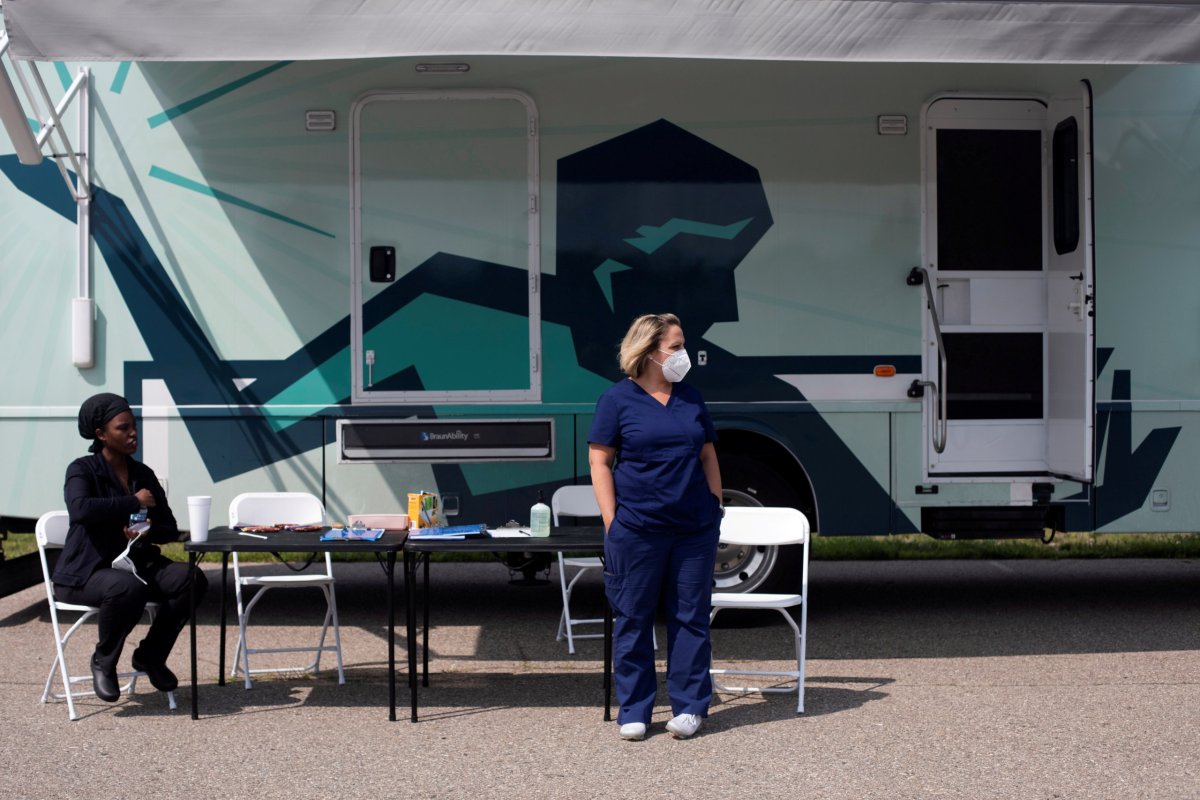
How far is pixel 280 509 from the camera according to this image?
5.95 m

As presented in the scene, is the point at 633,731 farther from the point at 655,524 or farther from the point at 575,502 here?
the point at 575,502

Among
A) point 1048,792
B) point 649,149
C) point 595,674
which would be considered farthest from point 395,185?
point 1048,792

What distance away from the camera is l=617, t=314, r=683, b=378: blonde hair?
490 cm

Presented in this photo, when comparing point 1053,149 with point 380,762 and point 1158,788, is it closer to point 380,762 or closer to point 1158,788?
point 1158,788

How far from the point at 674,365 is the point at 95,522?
2327 millimetres

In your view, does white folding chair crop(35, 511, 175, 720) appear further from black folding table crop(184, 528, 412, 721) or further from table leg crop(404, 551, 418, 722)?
table leg crop(404, 551, 418, 722)

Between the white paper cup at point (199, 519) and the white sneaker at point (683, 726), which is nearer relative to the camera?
the white sneaker at point (683, 726)

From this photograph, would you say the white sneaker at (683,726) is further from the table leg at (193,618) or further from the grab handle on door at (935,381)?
the grab handle on door at (935,381)

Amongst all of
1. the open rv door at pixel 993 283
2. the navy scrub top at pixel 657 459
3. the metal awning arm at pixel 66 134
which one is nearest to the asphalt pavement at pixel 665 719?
the navy scrub top at pixel 657 459

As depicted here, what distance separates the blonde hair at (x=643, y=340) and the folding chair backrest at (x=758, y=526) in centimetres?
87

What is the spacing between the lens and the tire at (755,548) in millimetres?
6648

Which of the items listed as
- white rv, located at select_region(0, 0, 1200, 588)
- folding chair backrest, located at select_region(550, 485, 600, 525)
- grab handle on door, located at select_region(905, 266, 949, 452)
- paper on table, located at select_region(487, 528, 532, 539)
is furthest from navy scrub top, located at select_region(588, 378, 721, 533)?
grab handle on door, located at select_region(905, 266, 949, 452)

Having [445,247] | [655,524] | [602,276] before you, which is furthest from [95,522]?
[602,276]

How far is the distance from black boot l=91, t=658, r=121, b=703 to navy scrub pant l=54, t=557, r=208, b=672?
2 centimetres
